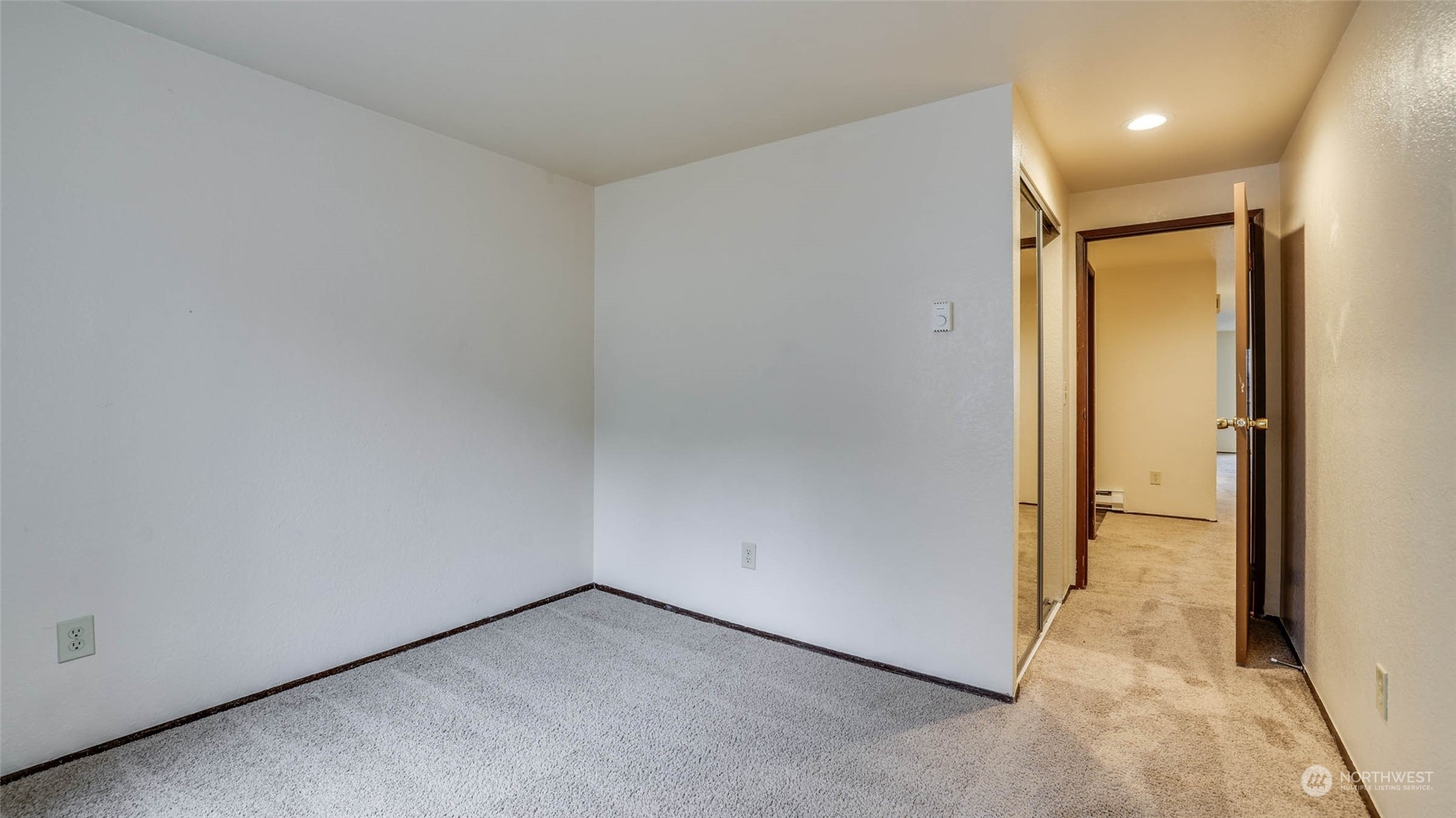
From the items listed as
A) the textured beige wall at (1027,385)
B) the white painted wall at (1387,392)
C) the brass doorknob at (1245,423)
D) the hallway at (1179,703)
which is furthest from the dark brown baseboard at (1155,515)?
the textured beige wall at (1027,385)

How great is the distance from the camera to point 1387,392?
5.39 ft

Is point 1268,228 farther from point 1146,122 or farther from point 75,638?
point 75,638

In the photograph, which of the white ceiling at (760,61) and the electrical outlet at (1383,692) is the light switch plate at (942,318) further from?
the electrical outlet at (1383,692)

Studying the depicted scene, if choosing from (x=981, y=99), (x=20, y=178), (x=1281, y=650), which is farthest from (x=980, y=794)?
(x=20, y=178)

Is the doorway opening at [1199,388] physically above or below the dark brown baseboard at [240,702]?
above

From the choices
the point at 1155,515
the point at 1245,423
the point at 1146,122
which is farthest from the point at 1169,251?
the point at 1245,423

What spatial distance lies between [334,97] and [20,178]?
967 millimetres

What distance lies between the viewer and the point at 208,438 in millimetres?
2145

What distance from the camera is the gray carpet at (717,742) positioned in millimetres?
1724

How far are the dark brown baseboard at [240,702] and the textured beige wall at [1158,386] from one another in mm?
5253

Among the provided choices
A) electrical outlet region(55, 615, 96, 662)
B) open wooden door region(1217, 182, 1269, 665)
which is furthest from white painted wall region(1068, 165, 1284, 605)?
electrical outlet region(55, 615, 96, 662)

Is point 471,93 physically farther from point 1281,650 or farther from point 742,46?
point 1281,650

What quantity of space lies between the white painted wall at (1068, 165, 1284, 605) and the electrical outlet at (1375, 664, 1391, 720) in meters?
1.75

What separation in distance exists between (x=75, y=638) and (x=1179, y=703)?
353 centimetres
